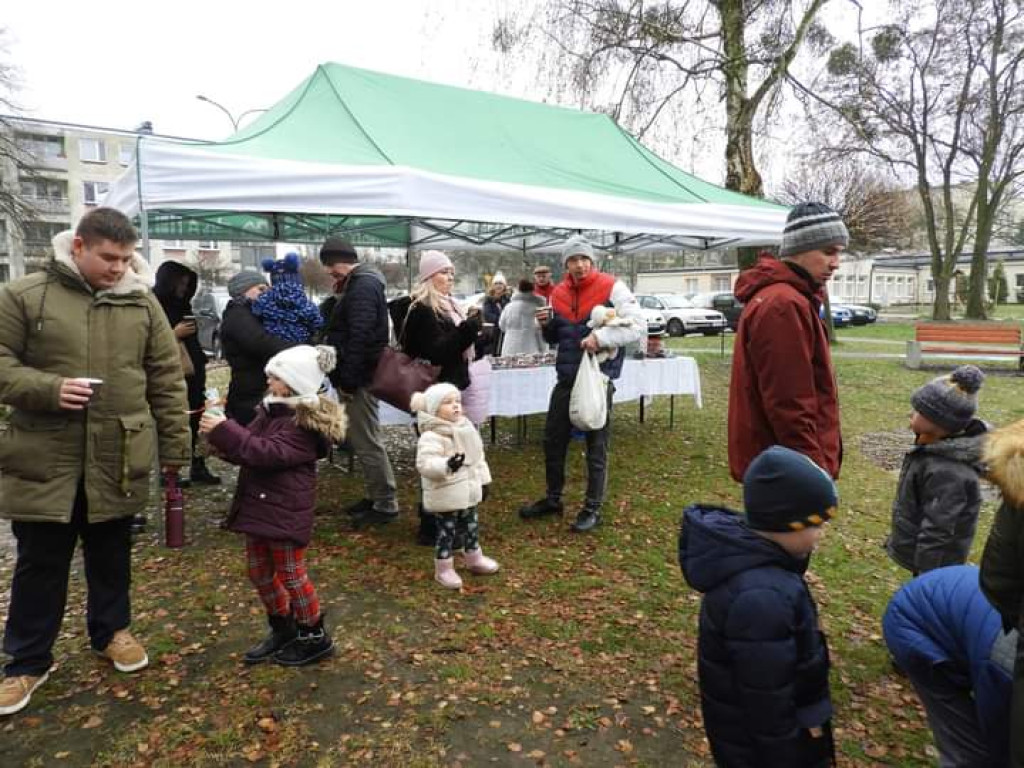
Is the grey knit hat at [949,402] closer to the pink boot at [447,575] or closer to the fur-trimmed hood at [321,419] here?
the fur-trimmed hood at [321,419]

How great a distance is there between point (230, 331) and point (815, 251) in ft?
11.2

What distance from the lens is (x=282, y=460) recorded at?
262 cm

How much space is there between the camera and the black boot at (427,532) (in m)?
4.27

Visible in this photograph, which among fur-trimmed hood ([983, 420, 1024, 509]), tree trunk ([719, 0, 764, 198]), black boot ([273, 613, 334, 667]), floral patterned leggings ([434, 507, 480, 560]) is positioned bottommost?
black boot ([273, 613, 334, 667])

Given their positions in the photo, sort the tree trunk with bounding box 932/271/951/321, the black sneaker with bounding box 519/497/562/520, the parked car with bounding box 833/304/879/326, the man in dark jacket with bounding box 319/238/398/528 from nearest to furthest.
A: the man in dark jacket with bounding box 319/238/398/528 < the black sneaker with bounding box 519/497/562/520 < the tree trunk with bounding box 932/271/951/321 < the parked car with bounding box 833/304/879/326

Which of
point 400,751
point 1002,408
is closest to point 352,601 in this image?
point 400,751

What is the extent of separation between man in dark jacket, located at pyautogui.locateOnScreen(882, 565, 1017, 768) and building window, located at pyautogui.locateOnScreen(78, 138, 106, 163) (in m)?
58.7

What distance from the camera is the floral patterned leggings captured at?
3.66m

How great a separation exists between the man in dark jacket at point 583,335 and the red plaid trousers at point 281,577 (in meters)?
2.14

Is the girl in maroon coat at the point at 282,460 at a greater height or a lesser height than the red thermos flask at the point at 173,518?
greater

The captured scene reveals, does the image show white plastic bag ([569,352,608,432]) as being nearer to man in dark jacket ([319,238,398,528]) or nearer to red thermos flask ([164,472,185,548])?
man in dark jacket ([319,238,398,528])

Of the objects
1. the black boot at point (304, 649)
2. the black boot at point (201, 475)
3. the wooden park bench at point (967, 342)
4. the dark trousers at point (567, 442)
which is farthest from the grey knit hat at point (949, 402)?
the wooden park bench at point (967, 342)

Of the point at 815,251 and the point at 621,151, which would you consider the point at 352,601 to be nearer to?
the point at 815,251

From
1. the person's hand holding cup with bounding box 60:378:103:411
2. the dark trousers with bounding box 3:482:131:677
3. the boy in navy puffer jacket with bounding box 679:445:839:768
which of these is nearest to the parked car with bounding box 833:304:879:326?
the boy in navy puffer jacket with bounding box 679:445:839:768
